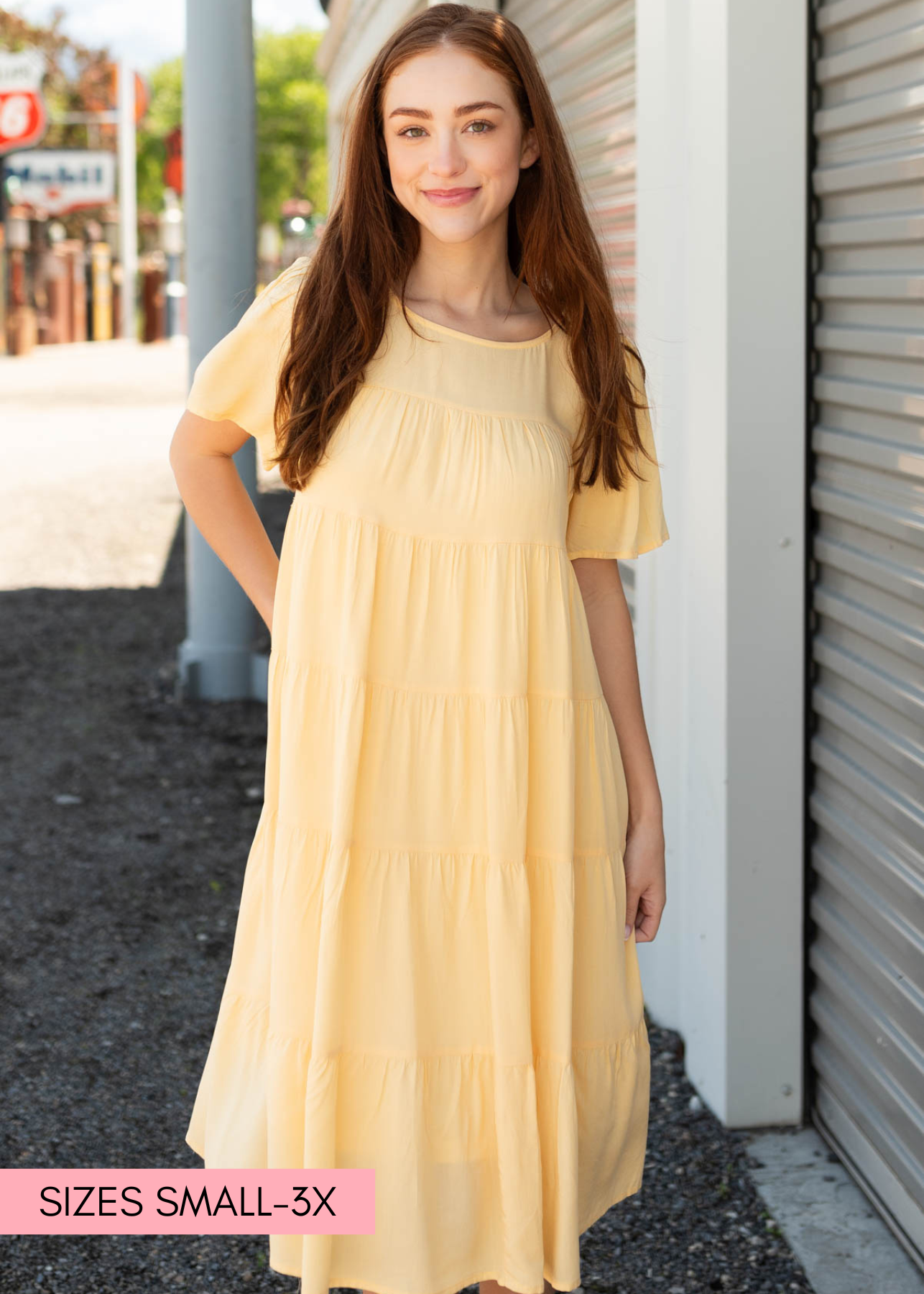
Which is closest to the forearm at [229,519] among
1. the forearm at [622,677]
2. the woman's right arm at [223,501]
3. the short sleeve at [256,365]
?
the woman's right arm at [223,501]

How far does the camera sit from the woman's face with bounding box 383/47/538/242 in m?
1.95

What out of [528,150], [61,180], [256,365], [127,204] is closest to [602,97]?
[528,150]

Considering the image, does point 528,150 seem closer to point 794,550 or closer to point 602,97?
point 794,550

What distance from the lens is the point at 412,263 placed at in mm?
2129

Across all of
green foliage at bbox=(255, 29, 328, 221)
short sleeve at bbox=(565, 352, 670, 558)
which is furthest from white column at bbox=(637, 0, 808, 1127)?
green foliage at bbox=(255, 29, 328, 221)

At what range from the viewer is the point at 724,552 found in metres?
3.09

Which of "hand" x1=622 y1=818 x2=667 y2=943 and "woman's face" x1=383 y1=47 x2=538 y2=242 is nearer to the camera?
"woman's face" x1=383 y1=47 x2=538 y2=242

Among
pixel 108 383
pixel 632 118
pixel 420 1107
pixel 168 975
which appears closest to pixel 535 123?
pixel 420 1107

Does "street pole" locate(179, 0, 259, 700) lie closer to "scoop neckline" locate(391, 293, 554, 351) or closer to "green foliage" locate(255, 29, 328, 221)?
"scoop neckline" locate(391, 293, 554, 351)

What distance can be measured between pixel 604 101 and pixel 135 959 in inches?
110

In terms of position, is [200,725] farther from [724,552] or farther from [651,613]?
[724,552]

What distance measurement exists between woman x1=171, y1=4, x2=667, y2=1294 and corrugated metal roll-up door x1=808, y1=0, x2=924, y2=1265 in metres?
0.86

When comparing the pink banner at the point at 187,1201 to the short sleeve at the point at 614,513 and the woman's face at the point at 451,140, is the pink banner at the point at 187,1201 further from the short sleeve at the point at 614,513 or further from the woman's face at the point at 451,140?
the woman's face at the point at 451,140

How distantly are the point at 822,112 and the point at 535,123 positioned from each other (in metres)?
1.14
